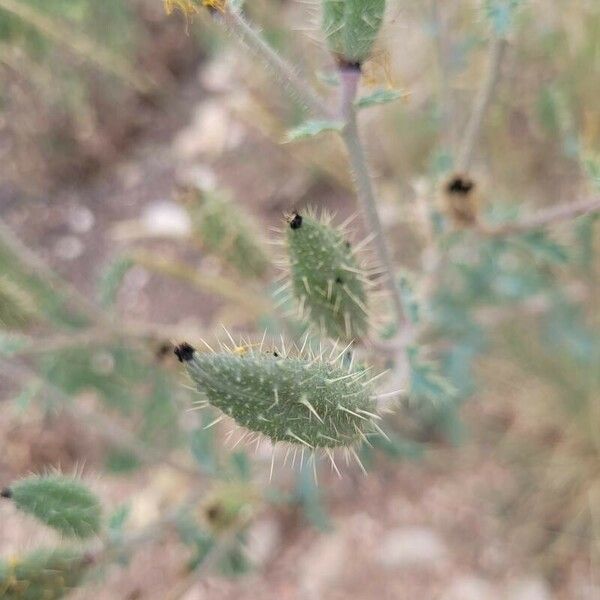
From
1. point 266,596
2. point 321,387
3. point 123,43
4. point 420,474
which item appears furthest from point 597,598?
point 123,43

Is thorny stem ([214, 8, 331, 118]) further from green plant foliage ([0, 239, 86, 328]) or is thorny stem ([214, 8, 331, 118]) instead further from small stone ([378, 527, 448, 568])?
small stone ([378, 527, 448, 568])

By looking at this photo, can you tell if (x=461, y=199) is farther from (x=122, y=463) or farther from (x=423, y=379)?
(x=122, y=463)

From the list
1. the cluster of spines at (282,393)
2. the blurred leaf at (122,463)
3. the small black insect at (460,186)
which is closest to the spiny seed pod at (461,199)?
the small black insect at (460,186)

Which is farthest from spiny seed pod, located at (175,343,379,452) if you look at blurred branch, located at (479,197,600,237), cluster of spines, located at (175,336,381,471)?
blurred branch, located at (479,197,600,237)

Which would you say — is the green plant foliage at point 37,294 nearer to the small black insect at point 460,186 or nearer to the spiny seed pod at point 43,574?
the spiny seed pod at point 43,574

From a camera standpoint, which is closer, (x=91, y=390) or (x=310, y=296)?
(x=310, y=296)

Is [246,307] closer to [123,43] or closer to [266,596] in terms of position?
[266,596]

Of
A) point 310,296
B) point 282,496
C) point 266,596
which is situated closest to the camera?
point 310,296
